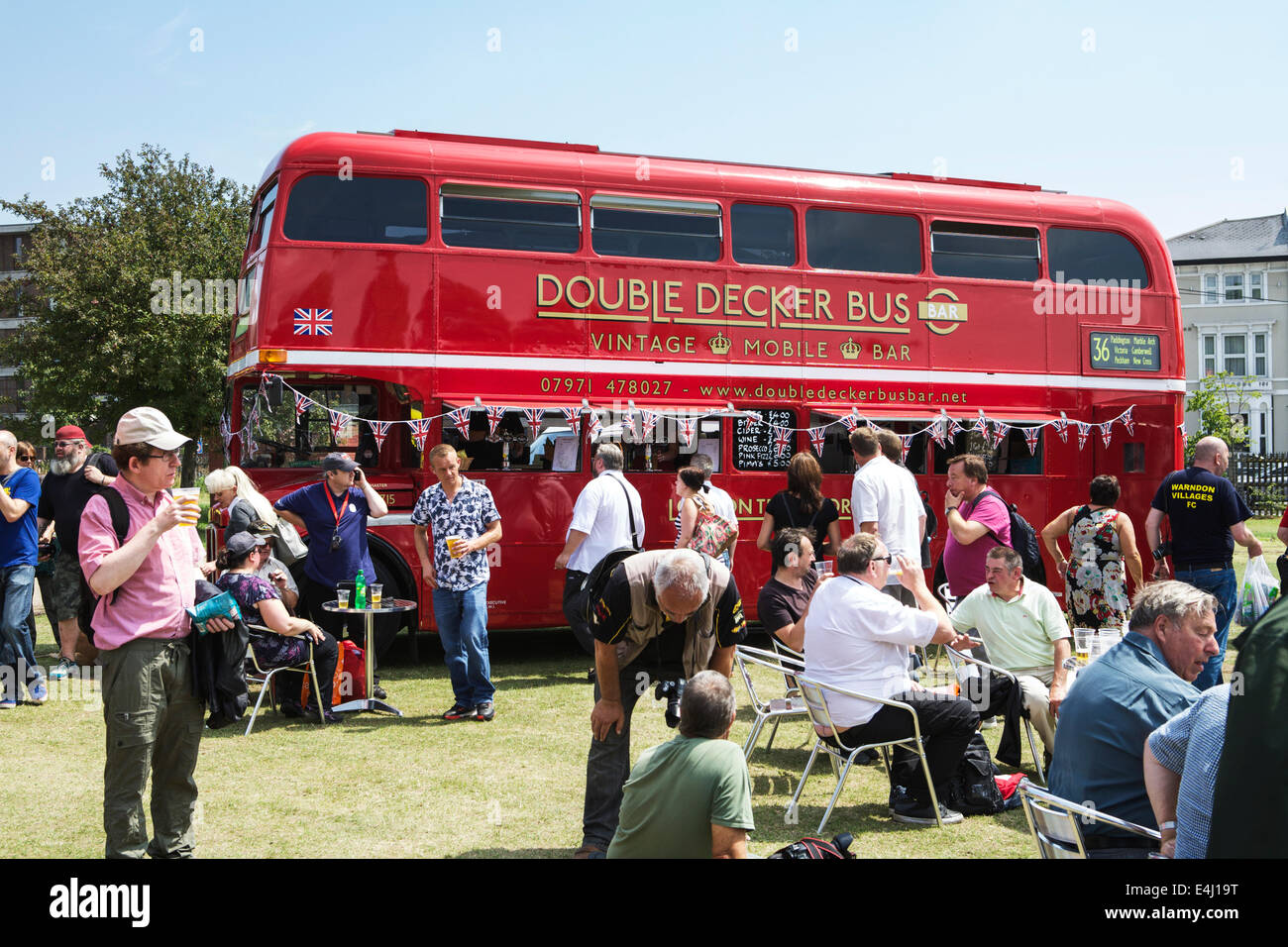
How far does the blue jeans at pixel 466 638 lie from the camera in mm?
6840

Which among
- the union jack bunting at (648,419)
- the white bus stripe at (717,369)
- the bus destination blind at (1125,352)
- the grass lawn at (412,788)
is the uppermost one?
the bus destination blind at (1125,352)

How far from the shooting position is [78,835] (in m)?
4.73

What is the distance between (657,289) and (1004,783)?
552 centimetres

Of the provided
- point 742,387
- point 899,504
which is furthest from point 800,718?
point 742,387

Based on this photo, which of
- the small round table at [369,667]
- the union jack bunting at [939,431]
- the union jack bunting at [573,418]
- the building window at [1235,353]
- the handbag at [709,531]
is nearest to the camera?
the small round table at [369,667]

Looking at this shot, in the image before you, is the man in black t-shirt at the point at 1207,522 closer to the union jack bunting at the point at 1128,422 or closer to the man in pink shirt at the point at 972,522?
the man in pink shirt at the point at 972,522

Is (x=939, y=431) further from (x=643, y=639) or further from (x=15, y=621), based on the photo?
(x=15, y=621)

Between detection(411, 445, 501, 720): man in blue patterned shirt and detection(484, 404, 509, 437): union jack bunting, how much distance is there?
1807 millimetres

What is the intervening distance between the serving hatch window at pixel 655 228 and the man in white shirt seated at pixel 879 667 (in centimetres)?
504

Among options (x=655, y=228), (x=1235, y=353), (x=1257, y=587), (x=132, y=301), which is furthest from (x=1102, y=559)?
(x=1235, y=353)

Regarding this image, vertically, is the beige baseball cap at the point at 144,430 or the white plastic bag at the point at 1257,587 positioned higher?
the beige baseball cap at the point at 144,430

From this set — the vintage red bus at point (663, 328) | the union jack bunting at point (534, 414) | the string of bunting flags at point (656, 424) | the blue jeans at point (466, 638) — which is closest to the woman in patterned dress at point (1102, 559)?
the string of bunting flags at point (656, 424)
